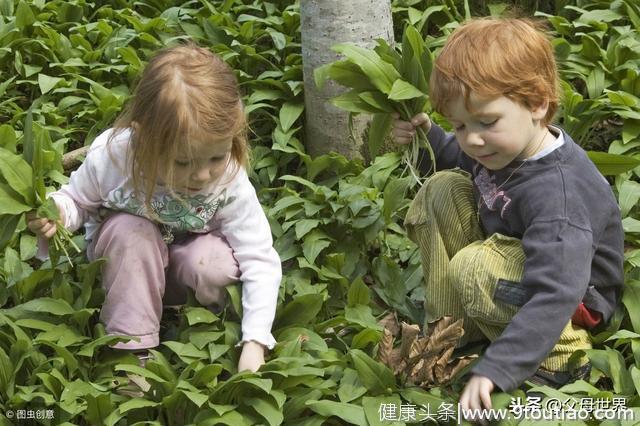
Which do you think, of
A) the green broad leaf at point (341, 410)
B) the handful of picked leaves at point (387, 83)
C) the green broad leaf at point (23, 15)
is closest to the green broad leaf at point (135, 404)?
the green broad leaf at point (341, 410)

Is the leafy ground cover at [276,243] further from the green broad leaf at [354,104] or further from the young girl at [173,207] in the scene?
the green broad leaf at [354,104]

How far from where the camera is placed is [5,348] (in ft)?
11.6

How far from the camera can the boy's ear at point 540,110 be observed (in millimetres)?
3270

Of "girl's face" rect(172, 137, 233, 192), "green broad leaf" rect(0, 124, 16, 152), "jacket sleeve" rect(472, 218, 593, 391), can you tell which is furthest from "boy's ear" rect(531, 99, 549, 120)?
"green broad leaf" rect(0, 124, 16, 152)

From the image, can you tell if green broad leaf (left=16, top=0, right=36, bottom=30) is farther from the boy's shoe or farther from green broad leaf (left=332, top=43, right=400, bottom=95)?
the boy's shoe

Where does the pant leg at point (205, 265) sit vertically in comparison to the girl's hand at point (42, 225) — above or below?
below

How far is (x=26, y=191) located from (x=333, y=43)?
5.79 feet

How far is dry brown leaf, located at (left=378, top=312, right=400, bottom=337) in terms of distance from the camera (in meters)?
3.89

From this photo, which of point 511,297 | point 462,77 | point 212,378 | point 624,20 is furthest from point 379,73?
point 624,20

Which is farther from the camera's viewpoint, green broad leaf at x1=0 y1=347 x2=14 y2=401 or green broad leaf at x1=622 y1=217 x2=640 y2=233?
green broad leaf at x1=622 y1=217 x2=640 y2=233

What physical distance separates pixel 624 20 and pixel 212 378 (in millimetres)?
3220

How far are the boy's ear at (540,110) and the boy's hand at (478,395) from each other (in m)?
0.86

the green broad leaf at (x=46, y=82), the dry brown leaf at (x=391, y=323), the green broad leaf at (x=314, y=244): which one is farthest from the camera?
the green broad leaf at (x=46, y=82)

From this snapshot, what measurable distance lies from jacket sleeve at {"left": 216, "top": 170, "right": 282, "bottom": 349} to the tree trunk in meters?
1.13
